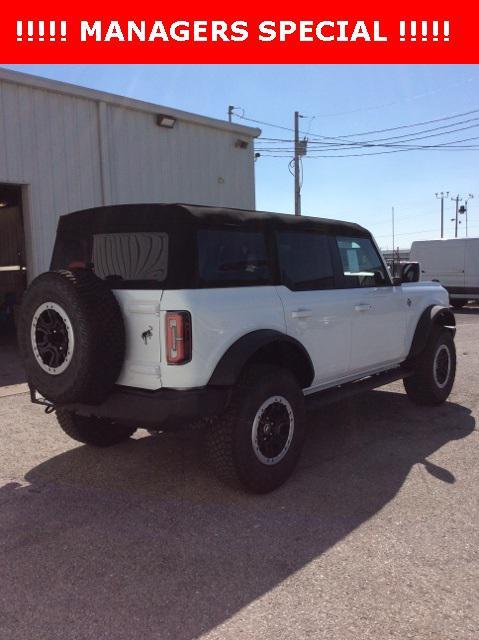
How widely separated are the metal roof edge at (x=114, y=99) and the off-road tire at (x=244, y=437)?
8067mm

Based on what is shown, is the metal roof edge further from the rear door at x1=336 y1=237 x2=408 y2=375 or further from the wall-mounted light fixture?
the rear door at x1=336 y1=237 x2=408 y2=375

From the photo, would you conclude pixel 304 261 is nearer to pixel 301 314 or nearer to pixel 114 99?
pixel 301 314

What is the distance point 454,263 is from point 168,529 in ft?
54.6

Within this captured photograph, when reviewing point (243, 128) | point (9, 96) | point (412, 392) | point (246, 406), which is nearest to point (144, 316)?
point (246, 406)

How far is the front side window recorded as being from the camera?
495 centimetres

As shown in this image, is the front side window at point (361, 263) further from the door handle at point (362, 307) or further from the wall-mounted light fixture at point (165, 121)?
the wall-mounted light fixture at point (165, 121)

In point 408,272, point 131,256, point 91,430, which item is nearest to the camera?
point 131,256

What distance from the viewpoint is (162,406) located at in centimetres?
336

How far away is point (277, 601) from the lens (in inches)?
102

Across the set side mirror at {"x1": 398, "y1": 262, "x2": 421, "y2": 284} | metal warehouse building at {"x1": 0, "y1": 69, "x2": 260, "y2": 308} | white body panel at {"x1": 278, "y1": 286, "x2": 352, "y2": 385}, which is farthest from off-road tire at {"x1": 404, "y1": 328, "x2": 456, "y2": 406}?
metal warehouse building at {"x1": 0, "y1": 69, "x2": 260, "y2": 308}

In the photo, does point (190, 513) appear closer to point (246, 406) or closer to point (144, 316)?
point (246, 406)

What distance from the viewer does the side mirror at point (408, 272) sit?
18.7ft

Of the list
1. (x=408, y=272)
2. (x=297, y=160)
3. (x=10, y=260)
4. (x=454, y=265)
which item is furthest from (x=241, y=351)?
(x=297, y=160)

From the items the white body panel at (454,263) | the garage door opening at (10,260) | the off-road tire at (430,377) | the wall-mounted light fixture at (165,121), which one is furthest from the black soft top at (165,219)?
the white body panel at (454,263)
